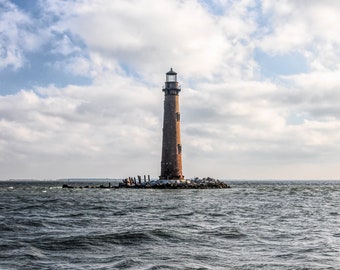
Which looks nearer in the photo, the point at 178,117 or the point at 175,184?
the point at 178,117

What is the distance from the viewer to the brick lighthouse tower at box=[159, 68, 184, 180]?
73125 millimetres

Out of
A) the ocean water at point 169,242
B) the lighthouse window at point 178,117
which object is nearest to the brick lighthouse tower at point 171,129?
the lighthouse window at point 178,117

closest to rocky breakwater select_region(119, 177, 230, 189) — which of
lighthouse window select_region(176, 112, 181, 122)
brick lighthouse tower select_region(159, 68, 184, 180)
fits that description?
brick lighthouse tower select_region(159, 68, 184, 180)

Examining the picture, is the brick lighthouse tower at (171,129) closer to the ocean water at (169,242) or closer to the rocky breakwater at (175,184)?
the rocky breakwater at (175,184)

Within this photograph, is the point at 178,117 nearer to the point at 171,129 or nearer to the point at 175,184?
the point at 171,129

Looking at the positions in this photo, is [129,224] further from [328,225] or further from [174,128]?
[174,128]

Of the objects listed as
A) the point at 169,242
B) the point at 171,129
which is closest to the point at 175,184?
the point at 171,129

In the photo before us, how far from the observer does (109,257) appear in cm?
1731

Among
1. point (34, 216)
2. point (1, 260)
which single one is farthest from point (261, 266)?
point (34, 216)

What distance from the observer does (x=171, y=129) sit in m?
73.1

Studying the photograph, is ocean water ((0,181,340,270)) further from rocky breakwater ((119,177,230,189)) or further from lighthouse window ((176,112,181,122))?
rocky breakwater ((119,177,230,189))

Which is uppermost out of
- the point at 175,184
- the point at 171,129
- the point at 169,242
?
the point at 171,129

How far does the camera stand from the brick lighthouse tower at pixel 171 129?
73.1m

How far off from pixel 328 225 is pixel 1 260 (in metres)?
17.4
